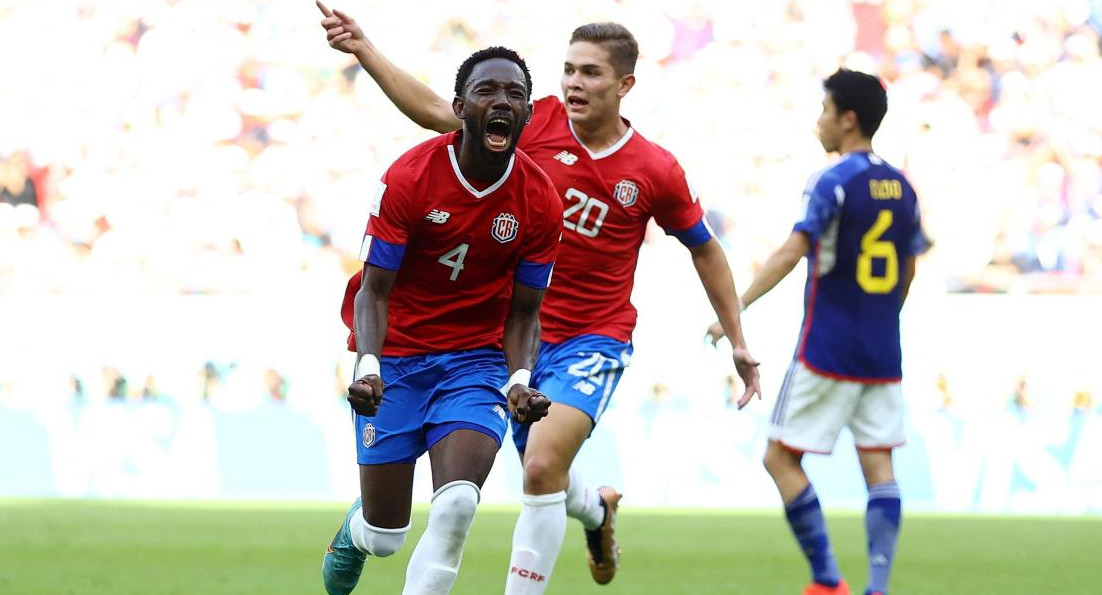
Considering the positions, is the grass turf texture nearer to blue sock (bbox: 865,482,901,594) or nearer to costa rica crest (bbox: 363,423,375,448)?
blue sock (bbox: 865,482,901,594)

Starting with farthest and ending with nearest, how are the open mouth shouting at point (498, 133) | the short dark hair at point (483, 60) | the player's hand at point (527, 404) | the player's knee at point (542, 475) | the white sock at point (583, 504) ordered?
the white sock at point (583, 504)
the player's knee at point (542, 475)
the short dark hair at point (483, 60)
the open mouth shouting at point (498, 133)
the player's hand at point (527, 404)

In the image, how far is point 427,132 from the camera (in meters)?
17.1

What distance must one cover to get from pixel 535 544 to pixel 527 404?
113cm

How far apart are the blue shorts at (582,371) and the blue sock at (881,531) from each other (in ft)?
3.84

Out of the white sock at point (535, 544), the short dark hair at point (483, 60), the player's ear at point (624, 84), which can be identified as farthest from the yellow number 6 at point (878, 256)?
the short dark hair at point (483, 60)

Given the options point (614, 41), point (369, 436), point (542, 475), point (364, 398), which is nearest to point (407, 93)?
point (614, 41)

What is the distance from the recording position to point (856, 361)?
6.58m

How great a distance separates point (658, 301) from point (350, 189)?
3716 mm

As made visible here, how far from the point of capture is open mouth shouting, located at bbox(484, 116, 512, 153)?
4.98 meters

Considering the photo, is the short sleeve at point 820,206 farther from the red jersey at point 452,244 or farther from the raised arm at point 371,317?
the raised arm at point 371,317

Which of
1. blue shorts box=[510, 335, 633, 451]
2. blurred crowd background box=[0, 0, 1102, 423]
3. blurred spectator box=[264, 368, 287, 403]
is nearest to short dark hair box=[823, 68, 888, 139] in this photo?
blue shorts box=[510, 335, 633, 451]

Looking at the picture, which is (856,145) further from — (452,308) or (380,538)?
(380,538)

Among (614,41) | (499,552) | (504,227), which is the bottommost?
(499,552)

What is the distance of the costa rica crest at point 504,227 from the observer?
208 inches
